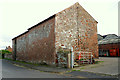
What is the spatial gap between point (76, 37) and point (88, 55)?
286cm

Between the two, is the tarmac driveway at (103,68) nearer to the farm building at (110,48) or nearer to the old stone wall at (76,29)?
the old stone wall at (76,29)

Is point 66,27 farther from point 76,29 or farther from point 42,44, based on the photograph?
point 42,44

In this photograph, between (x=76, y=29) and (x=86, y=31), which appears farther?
(x=86, y=31)

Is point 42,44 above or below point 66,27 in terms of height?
below

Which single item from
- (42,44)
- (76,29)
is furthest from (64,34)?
(42,44)

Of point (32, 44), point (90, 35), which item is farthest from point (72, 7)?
point (32, 44)

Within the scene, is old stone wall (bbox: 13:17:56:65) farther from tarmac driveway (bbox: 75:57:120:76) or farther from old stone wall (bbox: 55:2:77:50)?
tarmac driveway (bbox: 75:57:120:76)

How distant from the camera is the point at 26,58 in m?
19.5

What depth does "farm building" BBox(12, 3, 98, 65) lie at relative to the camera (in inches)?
496

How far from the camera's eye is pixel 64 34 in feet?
42.5

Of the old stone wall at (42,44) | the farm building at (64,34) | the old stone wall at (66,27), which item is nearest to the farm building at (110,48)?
the farm building at (64,34)

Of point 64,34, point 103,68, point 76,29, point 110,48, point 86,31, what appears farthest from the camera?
point 110,48

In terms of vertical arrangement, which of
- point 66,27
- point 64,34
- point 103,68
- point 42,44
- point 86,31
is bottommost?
point 103,68

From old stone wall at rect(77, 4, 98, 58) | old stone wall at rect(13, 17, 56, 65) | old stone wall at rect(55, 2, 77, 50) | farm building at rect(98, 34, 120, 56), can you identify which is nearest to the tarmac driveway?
old stone wall at rect(55, 2, 77, 50)
